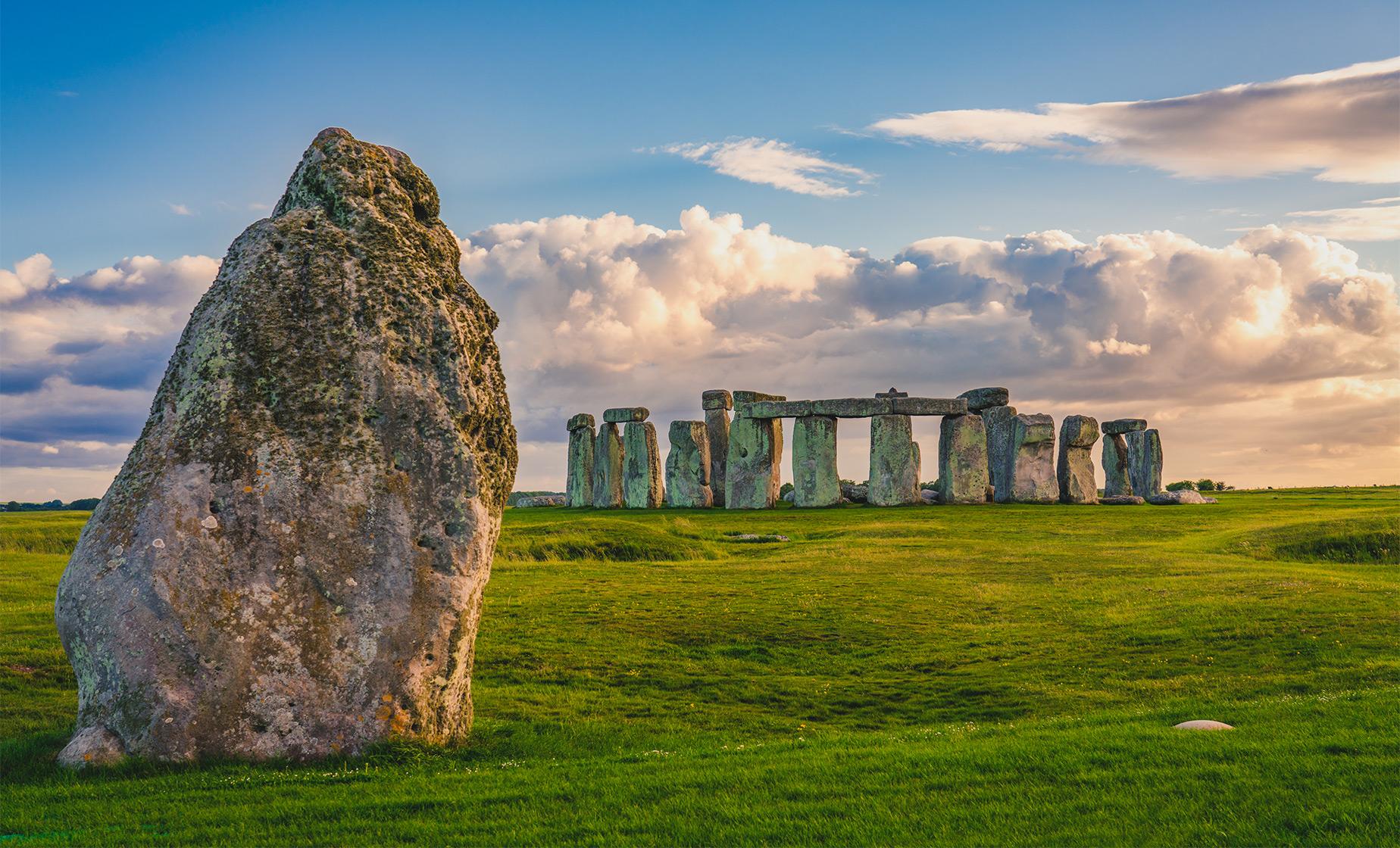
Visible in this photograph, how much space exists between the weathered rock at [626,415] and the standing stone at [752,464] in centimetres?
441

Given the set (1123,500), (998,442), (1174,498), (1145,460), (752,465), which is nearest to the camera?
(752,465)

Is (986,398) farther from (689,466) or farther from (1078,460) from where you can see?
(689,466)

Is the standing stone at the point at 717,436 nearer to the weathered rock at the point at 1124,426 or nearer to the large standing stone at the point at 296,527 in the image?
the weathered rock at the point at 1124,426

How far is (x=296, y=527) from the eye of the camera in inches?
364

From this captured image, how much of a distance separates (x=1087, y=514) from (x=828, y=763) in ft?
102

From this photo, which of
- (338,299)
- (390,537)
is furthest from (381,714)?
(338,299)

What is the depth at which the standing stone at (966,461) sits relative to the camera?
146 ft

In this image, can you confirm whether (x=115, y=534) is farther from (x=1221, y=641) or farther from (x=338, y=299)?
(x=1221, y=641)

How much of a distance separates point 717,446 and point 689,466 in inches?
102

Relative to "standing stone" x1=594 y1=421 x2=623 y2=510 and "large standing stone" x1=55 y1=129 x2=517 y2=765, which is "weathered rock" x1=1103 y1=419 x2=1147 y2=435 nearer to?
"standing stone" x1=594 y1=421 x2=623 y2=510

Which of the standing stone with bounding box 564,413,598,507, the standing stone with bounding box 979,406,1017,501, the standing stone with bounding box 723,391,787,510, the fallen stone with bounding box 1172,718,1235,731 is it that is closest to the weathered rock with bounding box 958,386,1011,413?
the standing stone with bounding box 979,406,1017,501

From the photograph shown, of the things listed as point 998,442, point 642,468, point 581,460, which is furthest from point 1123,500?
point 581,460

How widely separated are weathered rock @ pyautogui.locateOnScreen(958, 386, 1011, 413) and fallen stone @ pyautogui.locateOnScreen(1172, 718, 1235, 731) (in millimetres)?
36569

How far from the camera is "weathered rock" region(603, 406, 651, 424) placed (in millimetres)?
48312
